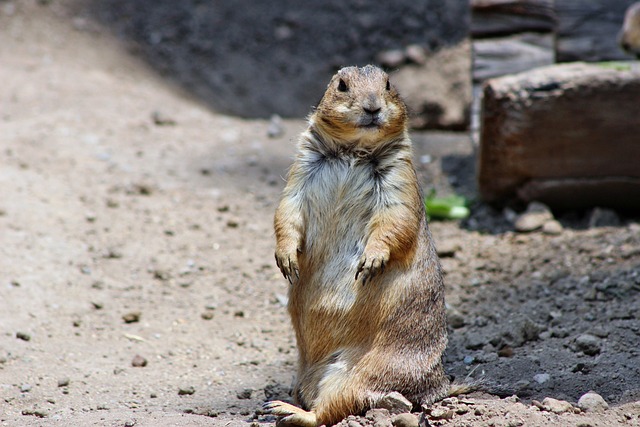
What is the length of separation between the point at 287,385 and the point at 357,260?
1.00 meters

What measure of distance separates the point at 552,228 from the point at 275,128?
3.14 metres

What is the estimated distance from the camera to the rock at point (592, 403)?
3.53 metres

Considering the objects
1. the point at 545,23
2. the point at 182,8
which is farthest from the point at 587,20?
the point at 182,8

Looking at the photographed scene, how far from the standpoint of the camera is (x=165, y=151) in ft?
24.7

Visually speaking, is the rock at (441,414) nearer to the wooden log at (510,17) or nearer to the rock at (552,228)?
the rock at (552,228)

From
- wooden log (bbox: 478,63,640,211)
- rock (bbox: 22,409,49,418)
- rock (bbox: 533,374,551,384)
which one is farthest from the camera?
wooden log (bbox: 478,63,640,211)

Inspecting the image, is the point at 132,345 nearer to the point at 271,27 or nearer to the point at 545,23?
the point at 545,23

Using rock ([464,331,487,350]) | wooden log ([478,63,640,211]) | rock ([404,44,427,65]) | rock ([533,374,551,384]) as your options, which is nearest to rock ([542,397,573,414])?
rock ([533,374,551,384])

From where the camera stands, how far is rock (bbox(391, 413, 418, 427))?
11.2ft

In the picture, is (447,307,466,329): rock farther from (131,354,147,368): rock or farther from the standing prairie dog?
(131,354,147,368): rock

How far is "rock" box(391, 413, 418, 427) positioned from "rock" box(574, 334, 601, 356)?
1209 mm

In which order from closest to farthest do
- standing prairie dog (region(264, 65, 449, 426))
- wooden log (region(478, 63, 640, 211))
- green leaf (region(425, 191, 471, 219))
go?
standing prairie dog (region(264, 65, 449, 426)) → wooden log (region(478, 63, 640, 211)) → green leaf (region(425, 191, 471, 219))

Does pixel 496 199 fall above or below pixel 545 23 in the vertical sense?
below

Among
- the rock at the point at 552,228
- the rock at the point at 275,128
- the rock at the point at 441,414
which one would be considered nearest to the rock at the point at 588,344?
the rock at the point at 441,414
